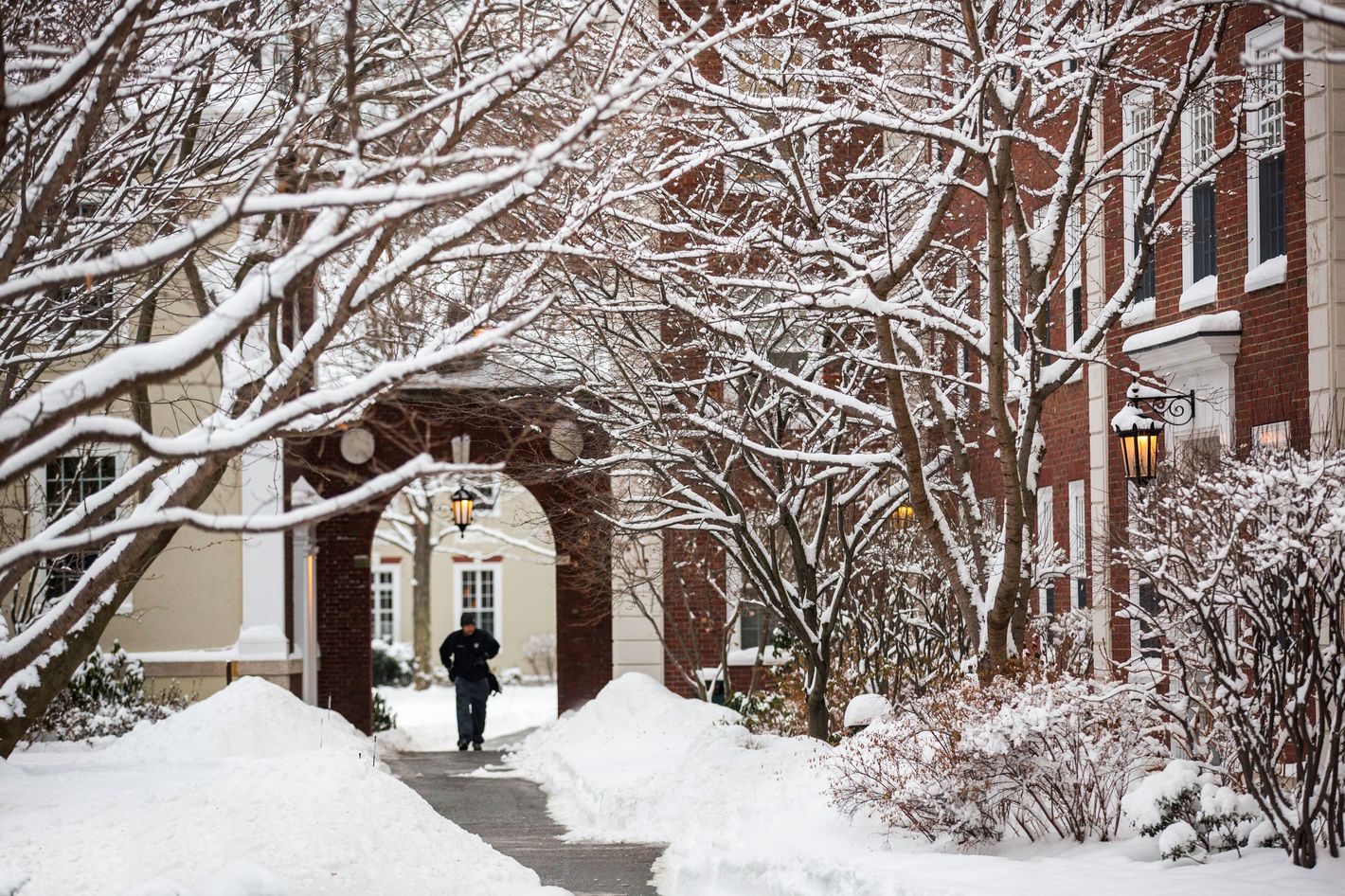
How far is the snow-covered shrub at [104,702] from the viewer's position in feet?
57.5

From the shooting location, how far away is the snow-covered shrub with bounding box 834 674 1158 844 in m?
9.27

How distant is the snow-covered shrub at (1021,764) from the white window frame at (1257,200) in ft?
17.5

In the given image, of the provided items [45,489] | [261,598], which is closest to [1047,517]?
[261,598]

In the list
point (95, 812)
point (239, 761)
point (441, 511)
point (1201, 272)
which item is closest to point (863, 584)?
point (1201, 272)

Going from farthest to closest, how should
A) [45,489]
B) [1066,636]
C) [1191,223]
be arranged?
[45,489] < [1066,636] < [1191,223]

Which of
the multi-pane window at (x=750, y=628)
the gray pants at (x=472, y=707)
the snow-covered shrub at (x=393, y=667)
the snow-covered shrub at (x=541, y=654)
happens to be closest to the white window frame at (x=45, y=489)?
the gray pants at (x=472, y=707)

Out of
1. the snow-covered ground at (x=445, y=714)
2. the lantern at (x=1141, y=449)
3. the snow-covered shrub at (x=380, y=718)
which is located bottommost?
the snow-covered ground at (x=445, y=714)

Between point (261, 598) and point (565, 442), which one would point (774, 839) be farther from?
point (565, 442)

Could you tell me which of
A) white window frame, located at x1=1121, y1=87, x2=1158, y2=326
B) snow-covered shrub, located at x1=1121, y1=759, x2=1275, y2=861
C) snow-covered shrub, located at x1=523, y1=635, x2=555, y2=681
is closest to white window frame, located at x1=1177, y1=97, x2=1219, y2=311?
white window frame, located at x1=1121, y1=87, x2=1158, y2=326

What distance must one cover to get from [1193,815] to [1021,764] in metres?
1.00

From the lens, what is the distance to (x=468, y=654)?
75.3ft

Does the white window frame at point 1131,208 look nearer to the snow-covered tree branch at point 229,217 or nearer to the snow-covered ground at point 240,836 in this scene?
the snow-covered tree branch at point 229,217

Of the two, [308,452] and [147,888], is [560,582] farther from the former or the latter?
[147,888]

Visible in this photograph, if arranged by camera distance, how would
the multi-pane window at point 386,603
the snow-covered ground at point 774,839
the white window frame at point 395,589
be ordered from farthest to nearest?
the multi-pane window at point 386,603, the white window frame at point 395,589, the snow-covered ground at point 774,839
